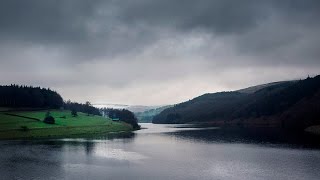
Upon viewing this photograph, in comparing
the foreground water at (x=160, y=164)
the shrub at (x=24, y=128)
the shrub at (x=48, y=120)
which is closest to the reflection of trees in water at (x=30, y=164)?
the foreground water at (x=160, y=164)

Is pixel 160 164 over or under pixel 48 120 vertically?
under

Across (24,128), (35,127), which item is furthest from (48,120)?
(24,128)

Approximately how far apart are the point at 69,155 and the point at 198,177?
1832 inches

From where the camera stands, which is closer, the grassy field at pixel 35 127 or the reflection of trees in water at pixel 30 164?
the reflection of trees in water at pixel 30 164

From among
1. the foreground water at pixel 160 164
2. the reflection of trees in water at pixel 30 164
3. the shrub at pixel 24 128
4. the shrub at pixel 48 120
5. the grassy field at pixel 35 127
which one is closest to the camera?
the foreground water at pixel 160 164

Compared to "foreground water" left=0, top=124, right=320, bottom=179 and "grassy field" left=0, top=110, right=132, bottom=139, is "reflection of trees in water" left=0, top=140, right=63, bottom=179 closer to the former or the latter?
"foreground water" left=0, top=124, right=320, bottom=179

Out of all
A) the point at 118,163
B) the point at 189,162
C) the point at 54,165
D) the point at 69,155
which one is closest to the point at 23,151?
the point at 69,155

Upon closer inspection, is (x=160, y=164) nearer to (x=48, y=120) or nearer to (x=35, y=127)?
(x=35, y=127)

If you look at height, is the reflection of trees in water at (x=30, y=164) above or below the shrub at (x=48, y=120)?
below

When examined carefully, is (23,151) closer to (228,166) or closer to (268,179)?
(228,166)

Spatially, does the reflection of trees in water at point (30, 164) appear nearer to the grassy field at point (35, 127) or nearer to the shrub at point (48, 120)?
the grassy field at point (35, 127)

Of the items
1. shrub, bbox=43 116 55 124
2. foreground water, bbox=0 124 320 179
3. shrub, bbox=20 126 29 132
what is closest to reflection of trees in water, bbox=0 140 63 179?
foreground water, bbox=0 124 320 179

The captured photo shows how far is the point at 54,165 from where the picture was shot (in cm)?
7969

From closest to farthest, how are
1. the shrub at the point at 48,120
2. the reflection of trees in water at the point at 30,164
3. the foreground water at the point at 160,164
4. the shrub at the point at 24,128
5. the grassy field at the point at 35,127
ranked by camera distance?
1. the foreground water at the point at 160,164
2. the reflection of trees in water at the point at 30,164
3. the grassy field at the point at 35,127
4. the shrub at the point at 24,128
5. the shrub at the point at 48,120
